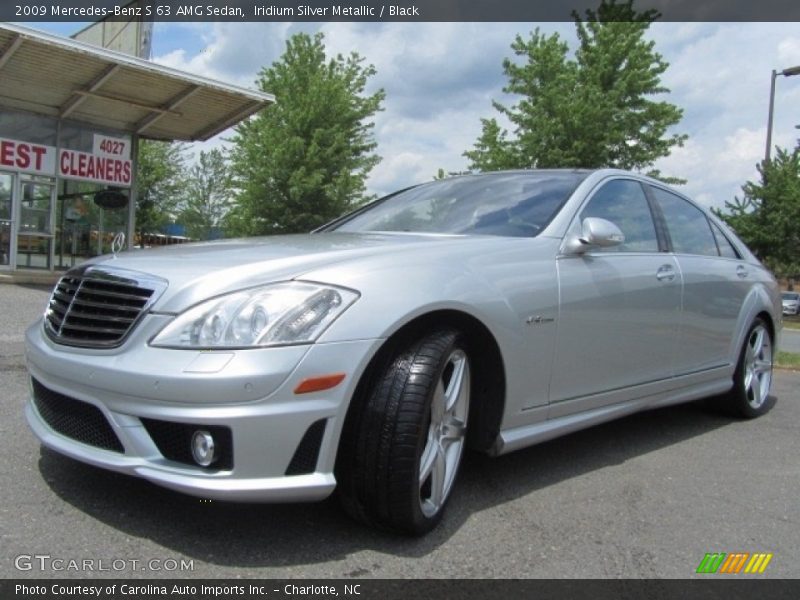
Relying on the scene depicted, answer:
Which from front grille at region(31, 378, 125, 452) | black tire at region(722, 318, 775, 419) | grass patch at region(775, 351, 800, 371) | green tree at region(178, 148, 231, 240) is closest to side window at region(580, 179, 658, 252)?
black tire at region(722, 318, 775, 419)

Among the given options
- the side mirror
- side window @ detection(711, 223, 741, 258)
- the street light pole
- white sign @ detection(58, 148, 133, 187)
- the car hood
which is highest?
the street light pole

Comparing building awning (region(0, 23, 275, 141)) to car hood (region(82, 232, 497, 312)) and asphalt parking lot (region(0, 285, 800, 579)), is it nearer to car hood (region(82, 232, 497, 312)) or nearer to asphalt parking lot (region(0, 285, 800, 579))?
asphalt parking lot (region(0, 285, 800, 579))

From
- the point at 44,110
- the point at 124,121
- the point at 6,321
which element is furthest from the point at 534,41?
the point at 6,321

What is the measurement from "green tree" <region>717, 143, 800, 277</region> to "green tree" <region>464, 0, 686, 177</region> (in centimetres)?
1300

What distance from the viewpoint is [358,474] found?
8.39 feet

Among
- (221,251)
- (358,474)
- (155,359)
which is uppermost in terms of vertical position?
(221,251)

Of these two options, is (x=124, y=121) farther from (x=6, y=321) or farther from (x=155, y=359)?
(x=155, y=359)

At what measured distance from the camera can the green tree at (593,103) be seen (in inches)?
718

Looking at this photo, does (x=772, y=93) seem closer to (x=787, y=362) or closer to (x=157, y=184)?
(x=787, y=362)

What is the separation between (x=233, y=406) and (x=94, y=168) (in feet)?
46.7

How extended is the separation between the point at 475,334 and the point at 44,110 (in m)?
13.6

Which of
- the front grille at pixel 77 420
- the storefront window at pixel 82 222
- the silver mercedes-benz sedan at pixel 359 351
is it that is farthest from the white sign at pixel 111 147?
the front grille at pixel 77 420

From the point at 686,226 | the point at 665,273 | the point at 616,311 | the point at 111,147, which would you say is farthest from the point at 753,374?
the point at 111,147

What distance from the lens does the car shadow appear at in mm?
2512
